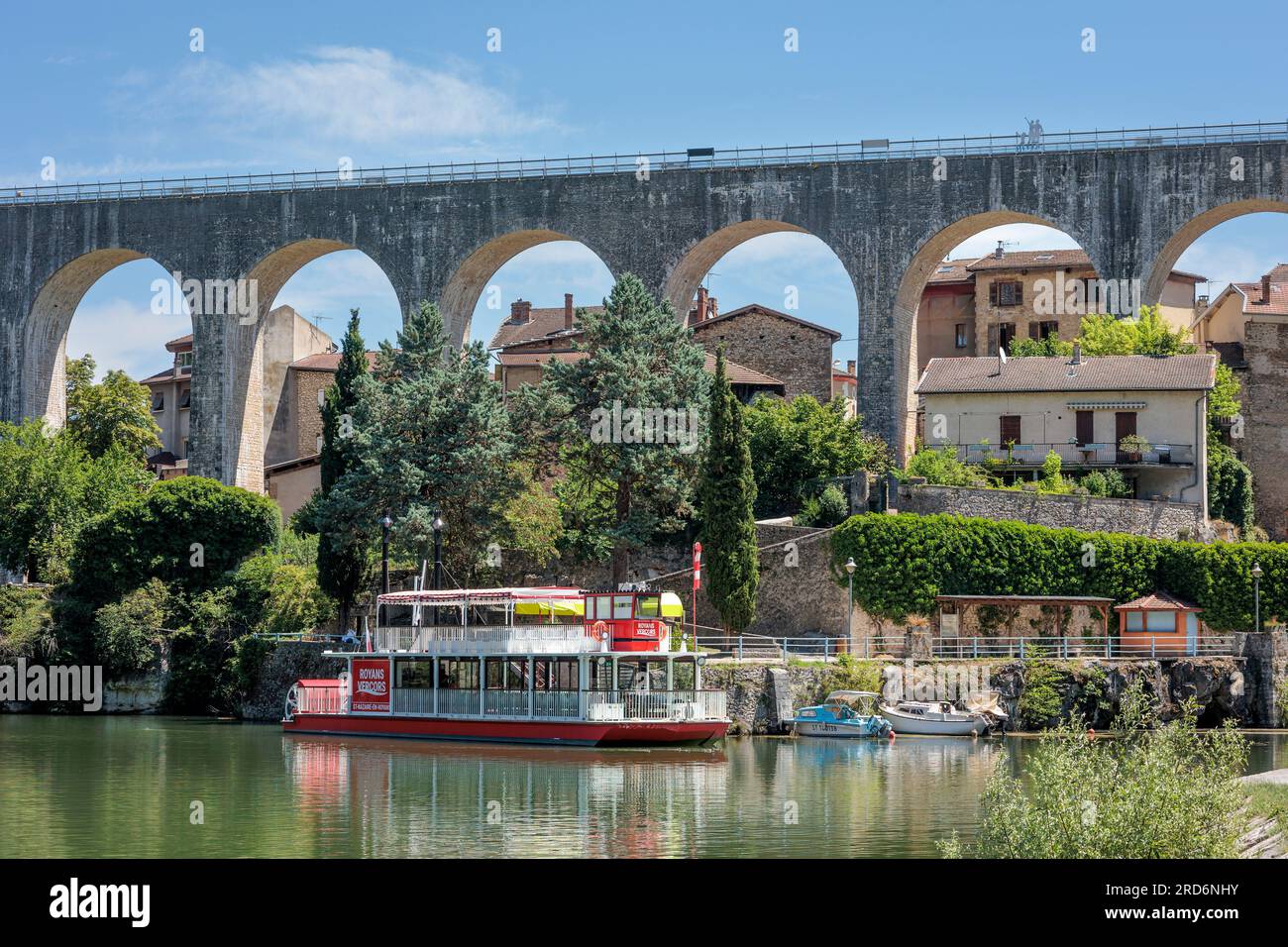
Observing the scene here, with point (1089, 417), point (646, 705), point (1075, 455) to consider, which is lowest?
point (646, 705)

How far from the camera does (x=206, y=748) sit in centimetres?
3916

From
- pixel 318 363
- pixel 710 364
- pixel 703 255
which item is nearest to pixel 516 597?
pixel 703 255

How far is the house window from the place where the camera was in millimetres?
79438

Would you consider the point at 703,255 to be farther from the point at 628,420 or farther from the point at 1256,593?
the point at 1256,593

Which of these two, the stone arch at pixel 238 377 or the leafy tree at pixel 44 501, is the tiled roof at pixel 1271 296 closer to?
the stone arch at pixel 238 377

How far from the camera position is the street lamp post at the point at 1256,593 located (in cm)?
4647

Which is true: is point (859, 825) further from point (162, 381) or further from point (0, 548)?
point (162, 381)

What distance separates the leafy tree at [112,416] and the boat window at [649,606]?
1315 inches

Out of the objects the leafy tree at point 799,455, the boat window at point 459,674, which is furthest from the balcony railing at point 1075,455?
the boat window at point 459,674

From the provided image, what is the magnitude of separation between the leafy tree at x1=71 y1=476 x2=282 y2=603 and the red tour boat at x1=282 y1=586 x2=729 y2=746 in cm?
926

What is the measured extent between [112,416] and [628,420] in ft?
91.1

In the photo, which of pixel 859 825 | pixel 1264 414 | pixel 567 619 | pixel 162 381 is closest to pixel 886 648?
pixel 567 619

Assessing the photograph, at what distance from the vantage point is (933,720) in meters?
42.0

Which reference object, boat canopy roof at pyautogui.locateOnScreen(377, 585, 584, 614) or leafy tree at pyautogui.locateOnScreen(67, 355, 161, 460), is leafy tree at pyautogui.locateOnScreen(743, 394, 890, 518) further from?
leafy tree at pyautogui.locateOnScreen(67, 355, 161, 460)
